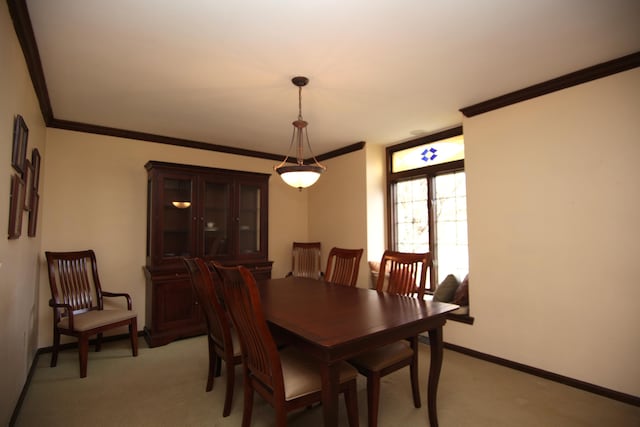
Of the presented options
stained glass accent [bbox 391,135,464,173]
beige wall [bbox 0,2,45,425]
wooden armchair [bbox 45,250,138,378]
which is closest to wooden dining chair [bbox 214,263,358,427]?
beige wall [bbox 0,2,45,425]

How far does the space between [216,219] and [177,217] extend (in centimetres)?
45

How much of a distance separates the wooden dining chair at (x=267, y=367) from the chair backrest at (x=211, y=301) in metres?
0.29

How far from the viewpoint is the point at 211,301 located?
214cm

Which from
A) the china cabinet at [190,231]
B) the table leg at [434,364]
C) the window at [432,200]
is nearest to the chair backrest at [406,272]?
the table leg at [434,364]

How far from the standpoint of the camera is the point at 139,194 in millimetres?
3918

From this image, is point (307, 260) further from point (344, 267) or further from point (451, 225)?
point (451, 225)

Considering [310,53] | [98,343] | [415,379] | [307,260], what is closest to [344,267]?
[415,379]

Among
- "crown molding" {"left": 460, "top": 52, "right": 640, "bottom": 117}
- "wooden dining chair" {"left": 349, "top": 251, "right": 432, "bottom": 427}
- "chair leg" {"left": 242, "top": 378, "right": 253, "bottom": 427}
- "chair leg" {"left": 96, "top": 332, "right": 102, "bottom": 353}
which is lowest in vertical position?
"chair leg" {"left": 96, "top": 332, "right": 102, "bottom": 353}

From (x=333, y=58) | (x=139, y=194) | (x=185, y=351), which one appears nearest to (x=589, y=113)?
(x=333, y=58)

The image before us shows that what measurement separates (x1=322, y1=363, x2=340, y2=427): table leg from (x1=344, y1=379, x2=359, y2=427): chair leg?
11.0 inches

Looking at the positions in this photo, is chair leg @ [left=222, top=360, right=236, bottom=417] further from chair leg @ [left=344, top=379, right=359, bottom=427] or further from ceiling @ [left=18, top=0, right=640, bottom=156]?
ceiling @ [left=18, top=0, right=640, bottom=156]

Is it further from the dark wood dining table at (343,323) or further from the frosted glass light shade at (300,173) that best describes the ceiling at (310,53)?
the dark wood dining table at (343,323)

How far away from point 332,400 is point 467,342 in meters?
2.27

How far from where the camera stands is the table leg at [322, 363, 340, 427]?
4.87 ft
